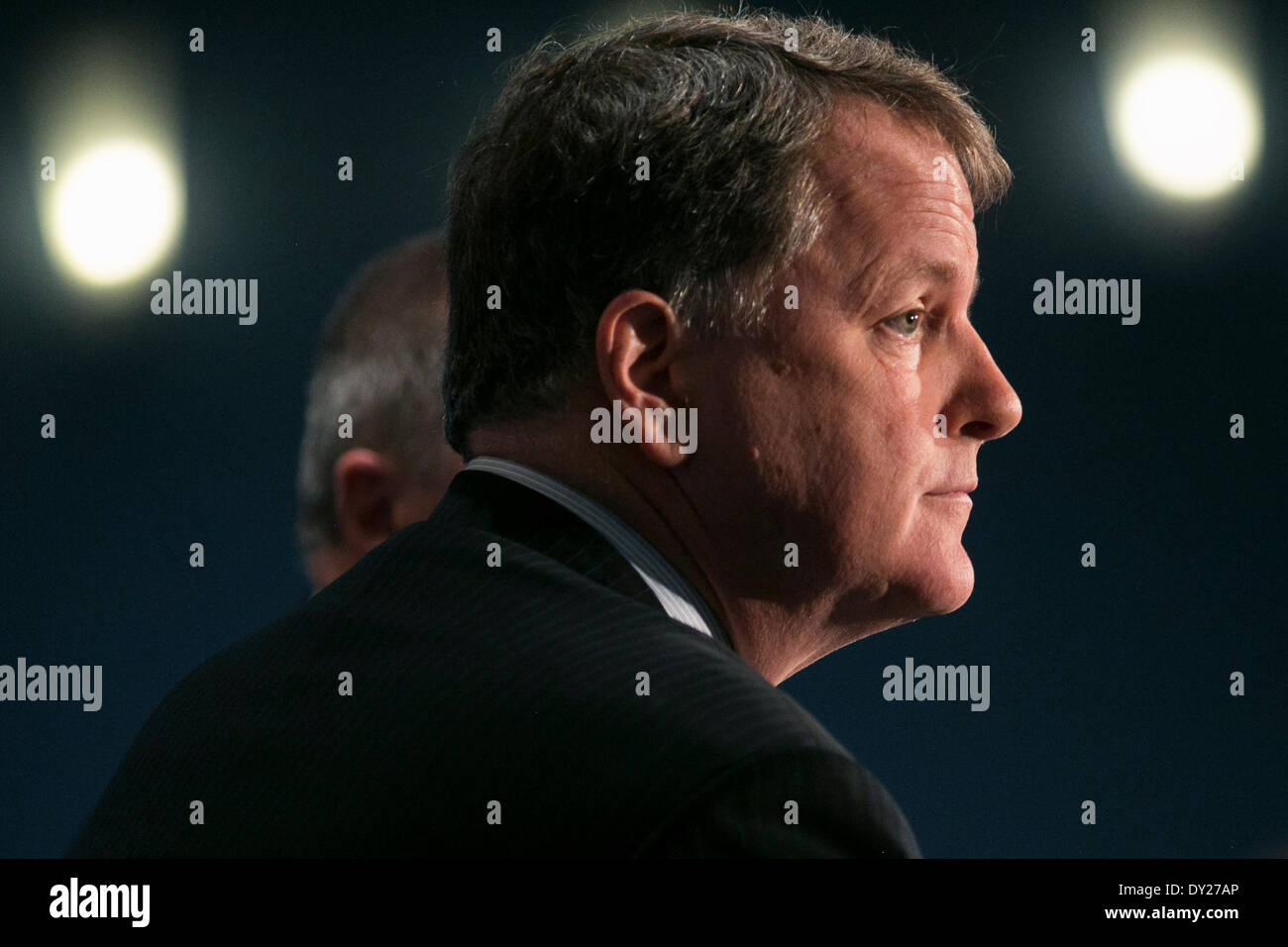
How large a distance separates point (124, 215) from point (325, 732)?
1.59 meters

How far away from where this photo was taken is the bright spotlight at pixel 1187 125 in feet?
6.68

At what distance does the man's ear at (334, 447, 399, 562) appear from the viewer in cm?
148

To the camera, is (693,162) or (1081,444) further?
(1081,444)

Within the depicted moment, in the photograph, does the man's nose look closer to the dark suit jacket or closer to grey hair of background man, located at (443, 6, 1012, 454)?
grey hair of background man, located at (443, 6, 1012, 454)

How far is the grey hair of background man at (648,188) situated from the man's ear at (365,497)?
523mm

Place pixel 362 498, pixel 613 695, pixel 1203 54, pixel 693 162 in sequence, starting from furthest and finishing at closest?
pixel 1203 54, pixel 362 498, pixel 693 162, pixel 613 695

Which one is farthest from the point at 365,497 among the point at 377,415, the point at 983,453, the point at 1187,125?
the point at 1187,125

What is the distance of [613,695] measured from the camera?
0.63m

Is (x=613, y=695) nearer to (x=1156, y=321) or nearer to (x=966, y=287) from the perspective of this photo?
(x=966, y=287)

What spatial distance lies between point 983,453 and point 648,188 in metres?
1.36

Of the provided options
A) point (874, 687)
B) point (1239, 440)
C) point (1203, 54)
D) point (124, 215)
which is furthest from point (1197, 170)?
point (124, 215)

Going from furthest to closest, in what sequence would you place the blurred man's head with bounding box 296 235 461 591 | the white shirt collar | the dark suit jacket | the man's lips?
the blurred man's head with bounding box 296 235 461 591 < the man's lips < the white shirt collar < the dark suit jacket

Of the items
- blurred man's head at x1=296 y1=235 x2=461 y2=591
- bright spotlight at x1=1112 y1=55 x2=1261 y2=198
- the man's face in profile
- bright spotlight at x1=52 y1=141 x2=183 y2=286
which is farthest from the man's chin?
bright spotlight at x1=52 y1=141 x2=183 y2=286
